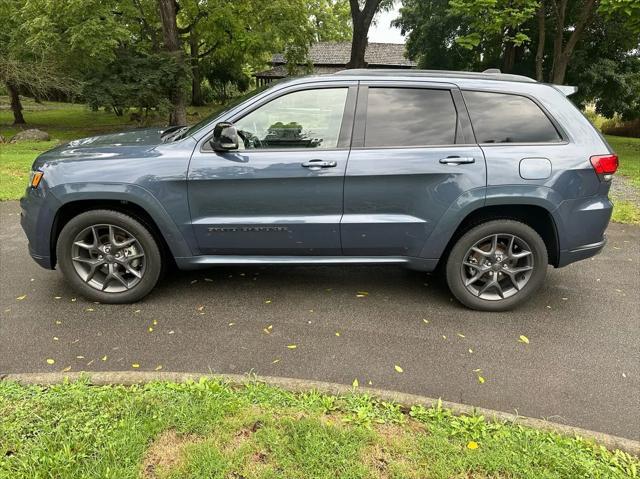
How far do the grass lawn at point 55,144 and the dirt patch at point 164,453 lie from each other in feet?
21.4

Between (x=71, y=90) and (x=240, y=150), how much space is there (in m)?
14.5

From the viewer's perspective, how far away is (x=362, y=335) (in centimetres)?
355

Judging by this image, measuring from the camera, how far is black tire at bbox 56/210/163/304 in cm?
372

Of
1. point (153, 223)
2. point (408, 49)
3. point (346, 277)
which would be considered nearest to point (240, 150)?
point (153, 223)

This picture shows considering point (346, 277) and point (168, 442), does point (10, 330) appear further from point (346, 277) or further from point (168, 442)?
point (346, 277)

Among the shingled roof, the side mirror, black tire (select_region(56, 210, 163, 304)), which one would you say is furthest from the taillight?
the shingled roof

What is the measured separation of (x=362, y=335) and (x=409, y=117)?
67.6 inches

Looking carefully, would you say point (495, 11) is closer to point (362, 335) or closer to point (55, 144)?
point (362, 335)

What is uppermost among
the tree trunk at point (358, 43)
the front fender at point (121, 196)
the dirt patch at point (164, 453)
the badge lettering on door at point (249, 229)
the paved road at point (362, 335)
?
the tree trunk at point (358, 43)

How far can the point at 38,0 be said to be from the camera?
14570 millimetres

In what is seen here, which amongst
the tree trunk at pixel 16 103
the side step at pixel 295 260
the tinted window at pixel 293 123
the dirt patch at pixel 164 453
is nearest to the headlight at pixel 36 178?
the side step at pixel 295 260

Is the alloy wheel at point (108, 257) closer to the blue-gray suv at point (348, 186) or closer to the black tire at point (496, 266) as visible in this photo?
the blue-gray suv at point (348, 186)

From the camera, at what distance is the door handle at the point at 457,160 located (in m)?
3.61

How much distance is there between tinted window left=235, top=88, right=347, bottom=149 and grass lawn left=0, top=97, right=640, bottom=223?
5.25 metres
